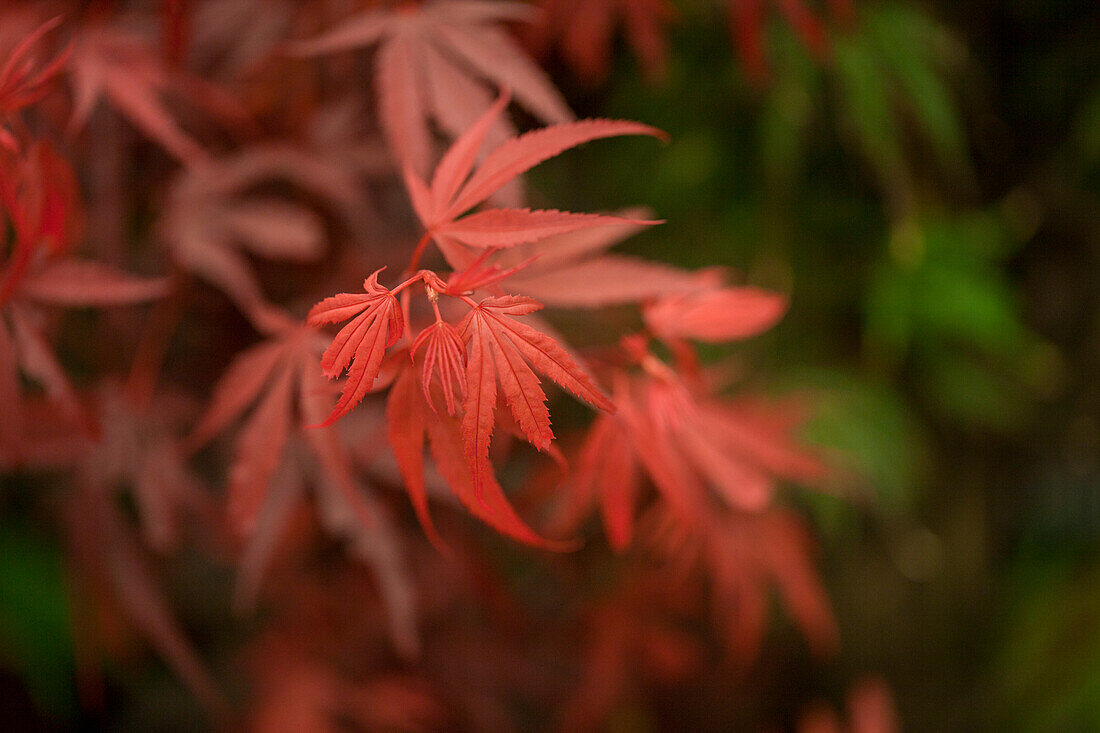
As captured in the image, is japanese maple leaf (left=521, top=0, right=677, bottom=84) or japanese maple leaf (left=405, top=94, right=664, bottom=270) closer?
japanese maple leaf (left=405, top=94, right=664, bottom=270)

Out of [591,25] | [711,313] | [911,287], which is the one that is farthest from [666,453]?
[911,287]

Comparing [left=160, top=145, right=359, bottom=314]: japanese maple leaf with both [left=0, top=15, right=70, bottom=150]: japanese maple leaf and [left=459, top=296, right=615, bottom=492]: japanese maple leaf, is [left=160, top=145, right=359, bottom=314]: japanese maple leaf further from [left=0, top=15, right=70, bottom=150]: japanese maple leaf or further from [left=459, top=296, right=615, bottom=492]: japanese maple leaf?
[left=459, top=296, right=615, bottom=492]: japanese maple leaf

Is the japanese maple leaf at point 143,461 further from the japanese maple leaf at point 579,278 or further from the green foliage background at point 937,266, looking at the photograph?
the green foliage background at point 937,266

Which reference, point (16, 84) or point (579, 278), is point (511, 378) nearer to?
point (579, 278)

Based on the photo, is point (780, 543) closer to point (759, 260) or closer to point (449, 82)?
point (759, 260)

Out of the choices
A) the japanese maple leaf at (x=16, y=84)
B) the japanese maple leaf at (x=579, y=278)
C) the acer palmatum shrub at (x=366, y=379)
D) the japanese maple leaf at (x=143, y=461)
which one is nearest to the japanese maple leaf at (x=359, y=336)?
the acer palmatum shrub at (x=366, y=379)

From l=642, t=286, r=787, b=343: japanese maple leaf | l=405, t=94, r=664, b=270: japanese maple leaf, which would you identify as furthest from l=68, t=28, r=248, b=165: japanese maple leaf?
l=642, t=286, r=787, b=343: japanese maple leaf
